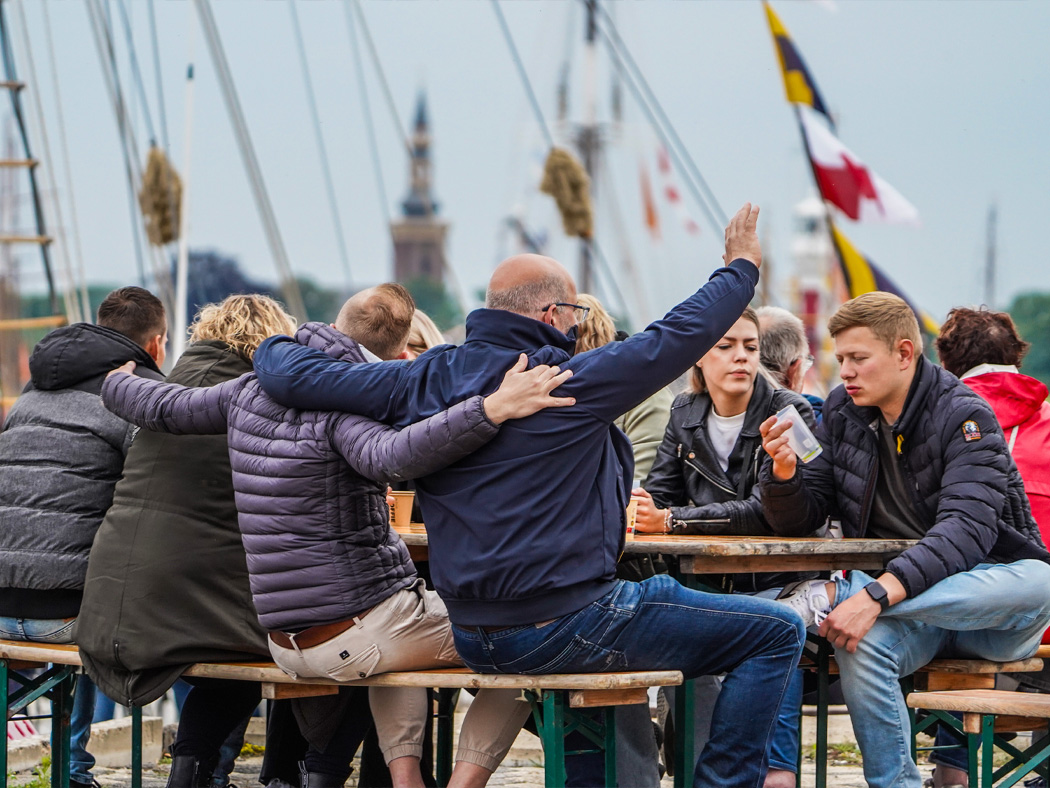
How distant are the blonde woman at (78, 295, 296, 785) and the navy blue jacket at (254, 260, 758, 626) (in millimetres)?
767

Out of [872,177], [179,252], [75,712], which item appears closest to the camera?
[75,712]

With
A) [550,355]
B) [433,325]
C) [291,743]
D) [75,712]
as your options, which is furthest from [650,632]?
[75,712]

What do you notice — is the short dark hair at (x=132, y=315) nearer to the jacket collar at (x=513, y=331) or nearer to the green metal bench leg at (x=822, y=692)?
the jacket collar at (x=513, y=331)

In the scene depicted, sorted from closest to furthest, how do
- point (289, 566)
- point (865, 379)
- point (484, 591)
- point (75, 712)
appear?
1. point (484, 591)
2. point (289, 566)
3. point (865, 379)
4. point (75, 712)

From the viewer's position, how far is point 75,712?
4871mm

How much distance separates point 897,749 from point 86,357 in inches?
104

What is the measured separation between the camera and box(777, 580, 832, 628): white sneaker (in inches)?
140

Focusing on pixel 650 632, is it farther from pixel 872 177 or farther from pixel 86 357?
pixel 872 177

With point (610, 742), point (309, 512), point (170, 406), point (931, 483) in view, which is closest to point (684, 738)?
point (610, 742)

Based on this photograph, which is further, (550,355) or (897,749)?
(897,749)

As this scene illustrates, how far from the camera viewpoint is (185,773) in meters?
3.77

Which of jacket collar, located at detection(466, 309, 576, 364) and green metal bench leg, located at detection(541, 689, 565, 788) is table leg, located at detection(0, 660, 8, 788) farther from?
jacket collar, located at detection(466, 309, 576, 364)

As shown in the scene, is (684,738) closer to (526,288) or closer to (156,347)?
(526,288)

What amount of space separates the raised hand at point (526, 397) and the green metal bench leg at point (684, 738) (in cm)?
112
